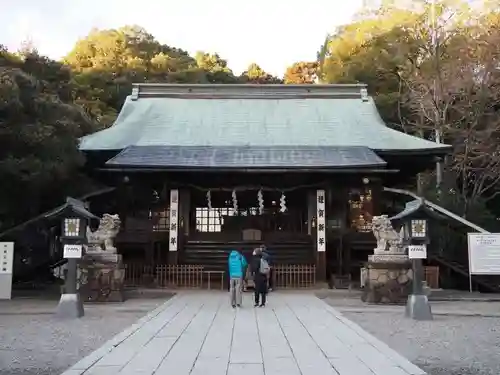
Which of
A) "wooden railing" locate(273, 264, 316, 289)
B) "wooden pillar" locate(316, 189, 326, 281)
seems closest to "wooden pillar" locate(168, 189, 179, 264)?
"wooden railing" locate(273, 264, 316, 289)

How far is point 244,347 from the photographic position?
7.67 m

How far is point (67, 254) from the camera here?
1160 centimetres

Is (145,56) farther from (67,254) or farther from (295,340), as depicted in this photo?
(295,340)

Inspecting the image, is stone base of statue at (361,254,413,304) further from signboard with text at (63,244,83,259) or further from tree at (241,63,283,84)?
tree at (241,63,283,84)

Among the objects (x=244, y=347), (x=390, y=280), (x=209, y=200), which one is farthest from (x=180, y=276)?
(x=244, y=347)

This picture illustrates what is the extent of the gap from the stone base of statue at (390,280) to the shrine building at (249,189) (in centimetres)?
391

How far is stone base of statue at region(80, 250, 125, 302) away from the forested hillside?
8.74 ft

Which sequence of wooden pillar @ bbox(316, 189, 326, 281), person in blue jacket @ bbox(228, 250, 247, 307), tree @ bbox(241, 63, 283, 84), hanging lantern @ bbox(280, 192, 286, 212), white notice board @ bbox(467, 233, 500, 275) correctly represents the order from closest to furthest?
person in blue jacket @ bbox(228, 250, 247, 307), white notice board @ bbox(467, 233, 500, 275), wooden pillar @ bbox(316, 189, 326, 281), hanging lantern @ bbox(280, 192, 286, 212), tree @ bbox(241, 63, 283, 84)

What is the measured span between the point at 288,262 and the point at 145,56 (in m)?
28.2

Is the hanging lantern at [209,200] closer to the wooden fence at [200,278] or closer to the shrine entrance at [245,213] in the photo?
the shrine entrance at [245,213]

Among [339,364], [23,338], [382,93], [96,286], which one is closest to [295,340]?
[339,364]

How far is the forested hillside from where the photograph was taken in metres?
14.9

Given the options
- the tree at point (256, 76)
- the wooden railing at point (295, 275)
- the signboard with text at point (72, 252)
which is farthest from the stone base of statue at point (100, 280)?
the tree at point (256, 76)

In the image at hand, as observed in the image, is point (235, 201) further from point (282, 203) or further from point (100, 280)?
point (100, 280)
